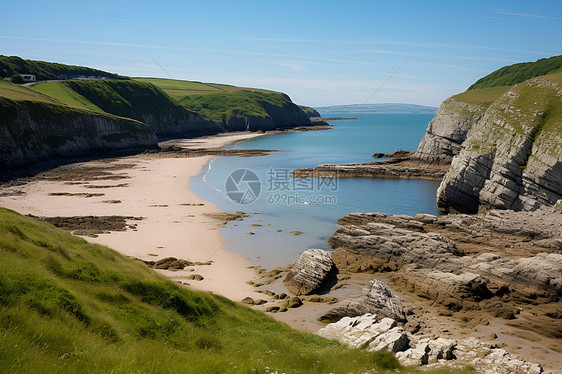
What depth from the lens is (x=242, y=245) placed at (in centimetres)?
3147

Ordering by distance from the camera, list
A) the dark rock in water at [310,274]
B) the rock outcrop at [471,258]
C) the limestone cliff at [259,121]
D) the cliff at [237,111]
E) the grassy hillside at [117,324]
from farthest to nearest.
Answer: the limestone cliff at [259,121]
the cliff at [237,111]
the dark rock in water at [310,274]
the rock outcrop at [471,258]
the grassy hillside at [117,324]

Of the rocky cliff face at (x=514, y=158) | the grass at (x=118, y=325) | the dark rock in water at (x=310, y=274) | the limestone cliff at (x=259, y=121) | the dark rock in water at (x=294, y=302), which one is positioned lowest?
the dark rock in water at (x=294, y=302)

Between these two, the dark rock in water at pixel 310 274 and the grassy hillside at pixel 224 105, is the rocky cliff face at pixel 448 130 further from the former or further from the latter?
the grassy hillside at pixel 224 105

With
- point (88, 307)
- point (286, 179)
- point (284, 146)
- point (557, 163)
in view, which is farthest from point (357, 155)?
point (88, 307)

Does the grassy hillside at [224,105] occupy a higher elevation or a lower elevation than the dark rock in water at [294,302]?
higher

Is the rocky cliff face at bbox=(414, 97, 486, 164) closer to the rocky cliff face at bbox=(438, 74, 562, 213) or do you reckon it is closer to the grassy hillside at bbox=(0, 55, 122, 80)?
the rocky cliff face at bbox=(438, 74, 562, 213)

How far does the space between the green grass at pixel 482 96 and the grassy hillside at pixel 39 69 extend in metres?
119

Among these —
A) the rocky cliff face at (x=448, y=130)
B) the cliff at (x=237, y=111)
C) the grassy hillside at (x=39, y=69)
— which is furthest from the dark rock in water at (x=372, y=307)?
the cliff at (x=237, y=111)

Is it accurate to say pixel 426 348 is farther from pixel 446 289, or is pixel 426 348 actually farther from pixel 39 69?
pixel 39 69

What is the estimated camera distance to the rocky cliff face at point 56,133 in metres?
58.7

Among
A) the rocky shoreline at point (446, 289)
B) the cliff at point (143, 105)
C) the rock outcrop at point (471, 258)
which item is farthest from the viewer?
the cliff at point (143, 105)

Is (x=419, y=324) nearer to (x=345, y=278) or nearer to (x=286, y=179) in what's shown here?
(x=345, y=278)

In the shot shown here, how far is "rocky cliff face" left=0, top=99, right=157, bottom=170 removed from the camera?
5872cm

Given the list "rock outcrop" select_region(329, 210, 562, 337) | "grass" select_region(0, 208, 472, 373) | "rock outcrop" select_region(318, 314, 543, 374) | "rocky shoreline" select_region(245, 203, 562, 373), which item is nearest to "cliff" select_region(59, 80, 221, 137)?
"rock outcrop" select_region(329, 210, 562, 337)
